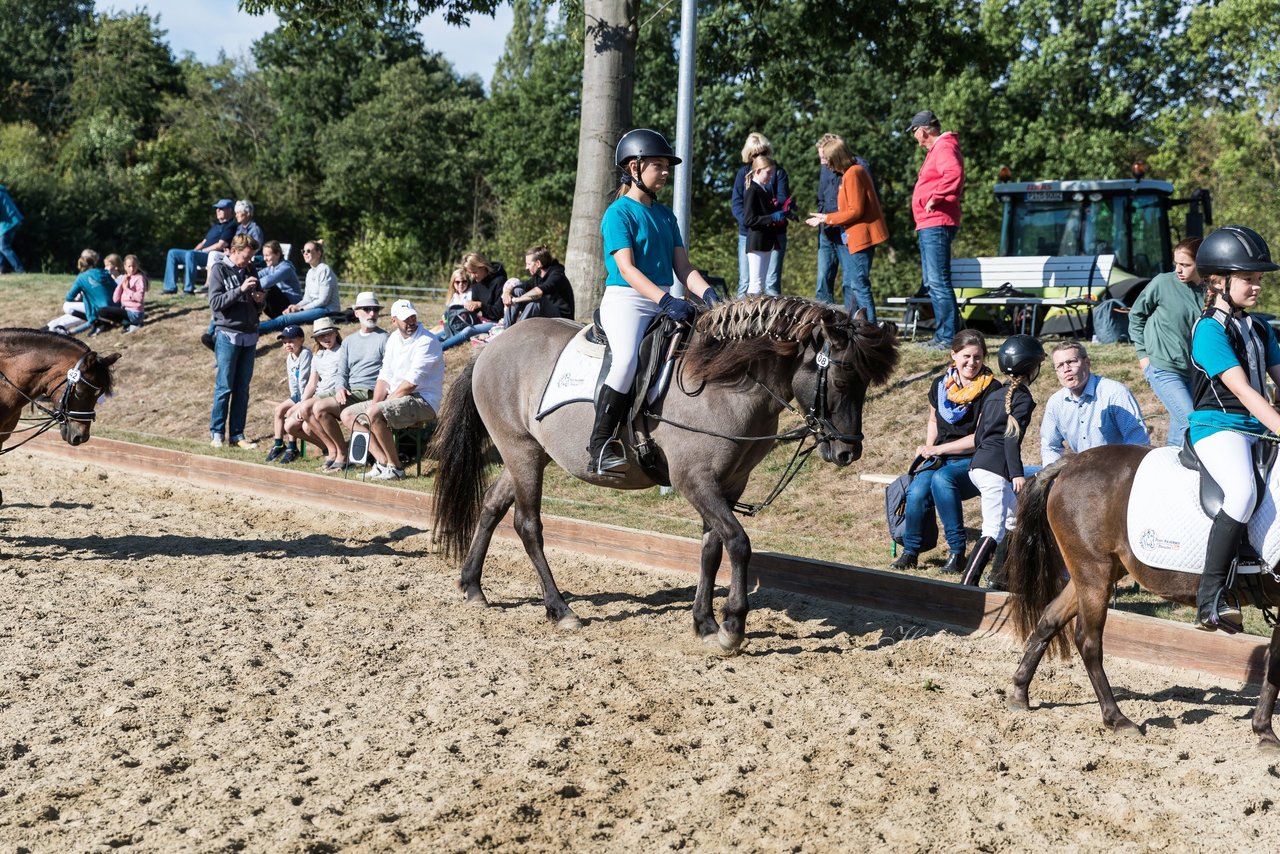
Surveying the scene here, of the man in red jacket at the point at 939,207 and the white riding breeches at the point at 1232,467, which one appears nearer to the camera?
the white riding breeches at the point at 1232,467

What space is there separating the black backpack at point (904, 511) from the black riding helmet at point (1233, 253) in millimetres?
3027

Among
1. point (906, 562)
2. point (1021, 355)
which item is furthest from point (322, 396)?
point (1021, 355)

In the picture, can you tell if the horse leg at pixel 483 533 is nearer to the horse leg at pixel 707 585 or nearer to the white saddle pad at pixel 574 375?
the white saddle pad at pixel 574 375

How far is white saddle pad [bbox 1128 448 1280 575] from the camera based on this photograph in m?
4.74

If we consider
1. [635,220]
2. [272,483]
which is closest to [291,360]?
[272,483]

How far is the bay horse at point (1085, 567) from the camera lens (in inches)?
196

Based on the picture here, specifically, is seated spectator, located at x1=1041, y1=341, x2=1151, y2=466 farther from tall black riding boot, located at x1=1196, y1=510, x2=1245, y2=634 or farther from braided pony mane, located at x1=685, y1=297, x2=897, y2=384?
tall black riding boot, located at x1=1196, y1=510, x2=1245, y2=634

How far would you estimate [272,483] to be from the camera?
1033cm

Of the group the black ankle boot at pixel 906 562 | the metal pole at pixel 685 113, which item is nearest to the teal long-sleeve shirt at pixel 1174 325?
the black ankle boot at pixel 906 562

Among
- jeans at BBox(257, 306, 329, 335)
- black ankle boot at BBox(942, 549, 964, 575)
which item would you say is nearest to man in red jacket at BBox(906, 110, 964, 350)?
black ankle boot at BBox(942, 549, 964, 575)

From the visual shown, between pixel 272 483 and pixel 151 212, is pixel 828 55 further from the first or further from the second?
pixel 151 212

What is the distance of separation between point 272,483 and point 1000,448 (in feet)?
20.0

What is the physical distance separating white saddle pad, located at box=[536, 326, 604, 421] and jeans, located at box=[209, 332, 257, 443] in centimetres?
663

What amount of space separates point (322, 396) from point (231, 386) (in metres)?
1.64
